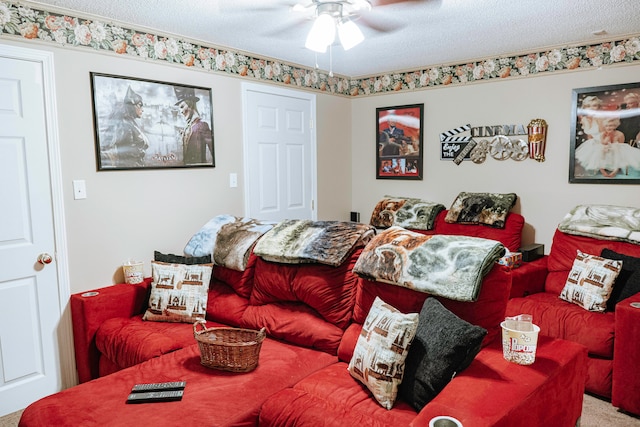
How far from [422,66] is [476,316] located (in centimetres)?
315

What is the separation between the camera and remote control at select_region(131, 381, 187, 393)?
193cm

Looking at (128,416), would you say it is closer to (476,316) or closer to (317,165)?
(476,316)

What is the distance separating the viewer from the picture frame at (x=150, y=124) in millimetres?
3012

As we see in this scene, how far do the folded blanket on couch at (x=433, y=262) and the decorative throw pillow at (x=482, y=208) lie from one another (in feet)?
6.15

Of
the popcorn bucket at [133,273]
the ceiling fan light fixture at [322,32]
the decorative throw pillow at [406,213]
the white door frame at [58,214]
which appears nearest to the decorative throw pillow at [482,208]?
the decorative throw pillow at [406,213]

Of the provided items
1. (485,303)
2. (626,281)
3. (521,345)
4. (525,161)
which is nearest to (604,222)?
(626,281)

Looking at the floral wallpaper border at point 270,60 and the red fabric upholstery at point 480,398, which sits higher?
the floral wallpaper border at point 270,60

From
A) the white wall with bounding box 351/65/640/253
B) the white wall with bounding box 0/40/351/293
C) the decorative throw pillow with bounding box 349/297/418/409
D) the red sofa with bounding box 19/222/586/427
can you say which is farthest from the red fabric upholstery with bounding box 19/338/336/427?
the white wall with bounding box 351/65/640/253

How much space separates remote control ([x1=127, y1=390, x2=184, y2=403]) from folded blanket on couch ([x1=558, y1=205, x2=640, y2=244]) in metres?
3.05

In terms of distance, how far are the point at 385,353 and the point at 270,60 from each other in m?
3.08

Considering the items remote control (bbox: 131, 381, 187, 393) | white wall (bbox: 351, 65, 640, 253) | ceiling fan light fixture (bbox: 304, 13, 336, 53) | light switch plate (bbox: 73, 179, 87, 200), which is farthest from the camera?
white wall (bbox: 351, 65, 640, 253)

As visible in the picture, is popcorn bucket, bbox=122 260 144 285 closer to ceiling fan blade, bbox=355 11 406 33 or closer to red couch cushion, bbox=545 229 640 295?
ceiling fan blade, bbox=355 11 406 33

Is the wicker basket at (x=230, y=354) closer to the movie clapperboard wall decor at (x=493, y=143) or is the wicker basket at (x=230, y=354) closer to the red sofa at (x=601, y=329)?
the red sofa at (x=601, y=329)

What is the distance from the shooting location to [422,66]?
4.49 metres
